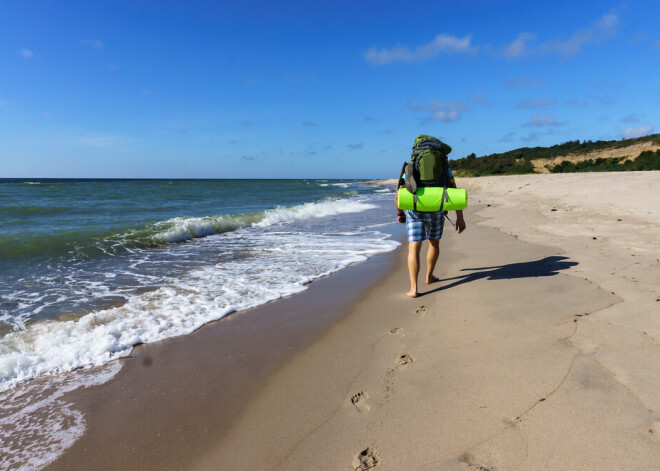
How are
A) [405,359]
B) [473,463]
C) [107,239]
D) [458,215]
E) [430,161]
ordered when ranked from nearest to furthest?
[473,463] → [405,359] → [430,161] → [458,215] → [107,239]

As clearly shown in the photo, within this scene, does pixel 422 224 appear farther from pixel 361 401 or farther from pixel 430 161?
pixel 361 401

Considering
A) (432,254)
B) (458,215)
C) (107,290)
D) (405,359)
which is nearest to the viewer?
(405,359)

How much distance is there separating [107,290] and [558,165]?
37532 millimetres

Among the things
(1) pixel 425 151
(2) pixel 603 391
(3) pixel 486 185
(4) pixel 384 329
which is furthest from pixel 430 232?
(3) pixel 486 185

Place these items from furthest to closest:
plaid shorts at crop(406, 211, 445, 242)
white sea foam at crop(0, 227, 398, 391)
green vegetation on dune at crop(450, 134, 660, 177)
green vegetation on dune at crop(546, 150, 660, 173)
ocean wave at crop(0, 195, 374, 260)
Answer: green vegetation on dune at crop(450, 134, 660, 177) → green vegetation on dune at crop(546, 150, 660, 173) → ocean wave at crop(0, 195, 374, 260) → plaid shorts at crop(406, 211, 445, 242) → white sea foam at crop(0, 227, 398, 391)

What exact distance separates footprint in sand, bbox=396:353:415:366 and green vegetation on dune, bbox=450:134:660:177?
1109 inches

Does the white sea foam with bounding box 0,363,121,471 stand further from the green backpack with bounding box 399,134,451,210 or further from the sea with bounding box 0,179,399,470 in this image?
the green backpack with bounding box 399,134,451,210

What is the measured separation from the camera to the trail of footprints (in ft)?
6.32

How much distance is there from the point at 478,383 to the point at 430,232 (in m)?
2.69

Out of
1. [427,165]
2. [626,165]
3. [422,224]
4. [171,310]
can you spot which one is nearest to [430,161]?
[427,165]

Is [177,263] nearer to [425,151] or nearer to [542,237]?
[425,151]

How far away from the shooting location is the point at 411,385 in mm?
2617

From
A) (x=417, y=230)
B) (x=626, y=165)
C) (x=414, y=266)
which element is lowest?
(x=414, y=266)

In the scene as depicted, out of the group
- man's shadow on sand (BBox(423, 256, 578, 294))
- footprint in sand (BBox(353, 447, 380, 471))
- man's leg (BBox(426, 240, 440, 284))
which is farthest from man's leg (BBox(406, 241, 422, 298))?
footprint in sand (BBox(353, 447, 380, 471))
